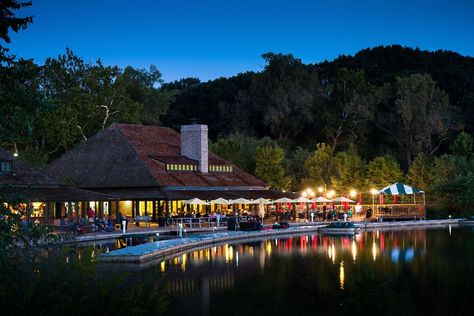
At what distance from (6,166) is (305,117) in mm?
48837

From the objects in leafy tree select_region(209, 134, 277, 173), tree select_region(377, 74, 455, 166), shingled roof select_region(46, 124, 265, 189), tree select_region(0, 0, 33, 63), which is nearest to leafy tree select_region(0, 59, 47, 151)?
tree select_region(0, 0, 33, 63)

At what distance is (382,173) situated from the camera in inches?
2776

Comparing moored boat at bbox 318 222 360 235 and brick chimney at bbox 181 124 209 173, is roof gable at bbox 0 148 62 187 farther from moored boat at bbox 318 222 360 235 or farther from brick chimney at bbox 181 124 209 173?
moored boat at bbox 318 222 360 235

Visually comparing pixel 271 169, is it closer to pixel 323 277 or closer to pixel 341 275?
pixel 341 275

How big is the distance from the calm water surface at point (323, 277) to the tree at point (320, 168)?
1029 inches

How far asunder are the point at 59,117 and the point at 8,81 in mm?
56511

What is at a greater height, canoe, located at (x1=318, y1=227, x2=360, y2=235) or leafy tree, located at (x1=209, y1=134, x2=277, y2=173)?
leafy tree, located at (x1=209, y1=134, x2=277, y2=173)

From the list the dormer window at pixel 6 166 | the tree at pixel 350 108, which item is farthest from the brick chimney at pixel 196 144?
the tree at pixel 350 108

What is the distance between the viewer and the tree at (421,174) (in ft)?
231

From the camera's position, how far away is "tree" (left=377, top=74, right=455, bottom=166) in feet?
265

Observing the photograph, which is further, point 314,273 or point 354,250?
point 354,250

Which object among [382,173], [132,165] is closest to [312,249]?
[132,165]

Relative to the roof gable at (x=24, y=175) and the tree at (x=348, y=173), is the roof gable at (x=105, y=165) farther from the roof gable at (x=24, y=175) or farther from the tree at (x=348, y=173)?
the tree at (x=348, y=173)

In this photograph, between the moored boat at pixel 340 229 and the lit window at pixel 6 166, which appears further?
the moored boat at pixel 340 229
